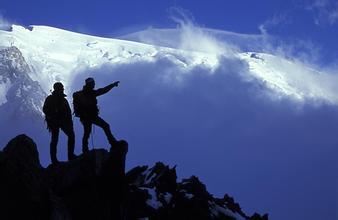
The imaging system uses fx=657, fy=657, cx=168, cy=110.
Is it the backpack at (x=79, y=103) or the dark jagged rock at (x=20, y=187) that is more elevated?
the backpack at (x=79, y=103)

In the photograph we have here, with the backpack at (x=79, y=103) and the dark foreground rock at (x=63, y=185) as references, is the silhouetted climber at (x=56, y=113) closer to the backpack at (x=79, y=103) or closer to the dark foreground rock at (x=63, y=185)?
the backpack at (x=79, y=103)

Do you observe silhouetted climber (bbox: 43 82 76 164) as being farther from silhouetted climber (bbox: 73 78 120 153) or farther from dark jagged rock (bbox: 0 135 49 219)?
dark jagged rock (bbox: 0 135 49 219)

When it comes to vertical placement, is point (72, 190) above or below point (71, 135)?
below

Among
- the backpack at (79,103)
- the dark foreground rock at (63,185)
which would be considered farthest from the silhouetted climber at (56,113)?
the dark foreground rock at (63,185)

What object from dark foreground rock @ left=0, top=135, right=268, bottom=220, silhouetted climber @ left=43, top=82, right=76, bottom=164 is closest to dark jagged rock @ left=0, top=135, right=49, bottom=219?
dark foreground rock @ left=0, top=135, right=268, bottom=220

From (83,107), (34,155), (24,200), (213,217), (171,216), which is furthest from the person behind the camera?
(213,217)

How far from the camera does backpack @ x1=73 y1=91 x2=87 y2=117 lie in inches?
980

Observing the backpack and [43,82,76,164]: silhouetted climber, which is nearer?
[43,82,76,164]: silhouetted climber

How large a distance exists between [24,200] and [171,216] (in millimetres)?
24580

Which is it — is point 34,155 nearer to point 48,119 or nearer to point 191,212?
point 48,119

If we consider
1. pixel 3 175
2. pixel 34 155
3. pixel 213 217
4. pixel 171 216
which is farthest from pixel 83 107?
pixel 213 217

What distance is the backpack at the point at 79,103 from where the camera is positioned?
24.9m

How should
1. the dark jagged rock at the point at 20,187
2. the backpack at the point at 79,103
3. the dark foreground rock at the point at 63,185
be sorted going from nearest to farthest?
the dark jagged rock at the point at 20,187, the dark foreground rock at the point at 63,185, the backpack at the point at 79,103

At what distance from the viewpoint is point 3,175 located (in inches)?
858
